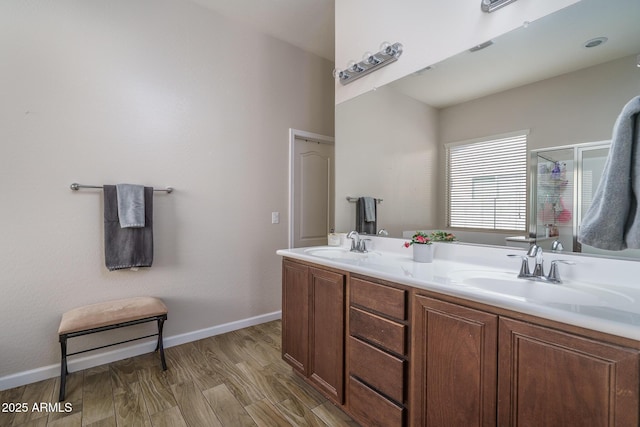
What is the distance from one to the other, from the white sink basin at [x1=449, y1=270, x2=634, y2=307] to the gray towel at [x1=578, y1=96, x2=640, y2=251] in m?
0.26

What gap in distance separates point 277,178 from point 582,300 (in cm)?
259

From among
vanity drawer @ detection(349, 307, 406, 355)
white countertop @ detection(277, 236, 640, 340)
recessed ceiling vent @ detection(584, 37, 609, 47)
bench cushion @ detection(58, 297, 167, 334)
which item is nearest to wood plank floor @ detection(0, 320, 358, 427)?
bench cushion @ detection(58, 297, 167, 334)

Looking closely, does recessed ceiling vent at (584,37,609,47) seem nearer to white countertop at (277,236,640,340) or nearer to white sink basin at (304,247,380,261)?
white countertop at (277,236,640,340)

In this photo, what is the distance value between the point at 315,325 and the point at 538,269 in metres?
1.20

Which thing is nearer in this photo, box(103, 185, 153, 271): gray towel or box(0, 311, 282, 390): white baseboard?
box(0, 311, 282, 390): white baseboard

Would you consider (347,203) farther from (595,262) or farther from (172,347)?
(172,347)

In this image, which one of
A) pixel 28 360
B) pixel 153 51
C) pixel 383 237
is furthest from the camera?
pixel 153 51

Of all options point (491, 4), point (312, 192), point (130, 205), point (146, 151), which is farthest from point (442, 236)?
point (146, 151)

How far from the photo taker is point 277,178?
3107 millimetres

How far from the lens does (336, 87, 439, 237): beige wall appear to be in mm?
Result: 1839

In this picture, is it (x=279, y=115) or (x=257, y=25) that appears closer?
(x=257, y=25)

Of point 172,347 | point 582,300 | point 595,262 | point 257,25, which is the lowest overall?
point 172,347

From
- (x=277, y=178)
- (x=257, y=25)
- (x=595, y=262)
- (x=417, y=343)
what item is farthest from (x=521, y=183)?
(x=257, y=25)

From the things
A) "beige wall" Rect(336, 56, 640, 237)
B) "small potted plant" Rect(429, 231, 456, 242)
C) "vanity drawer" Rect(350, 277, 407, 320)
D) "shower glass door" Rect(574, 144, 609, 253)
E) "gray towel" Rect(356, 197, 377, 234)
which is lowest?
"vanity drawer" Rect(350, 277, 407, 320)
